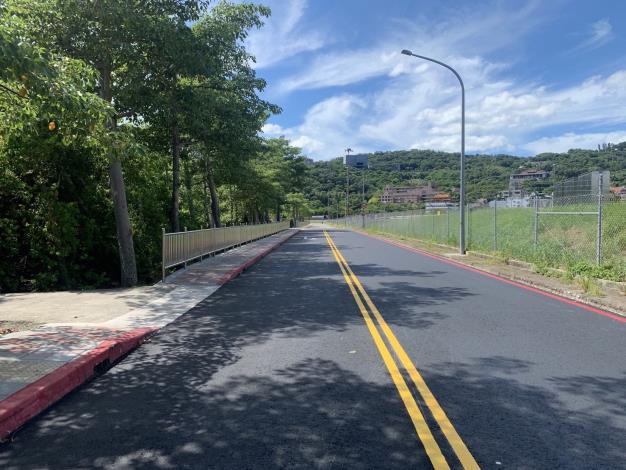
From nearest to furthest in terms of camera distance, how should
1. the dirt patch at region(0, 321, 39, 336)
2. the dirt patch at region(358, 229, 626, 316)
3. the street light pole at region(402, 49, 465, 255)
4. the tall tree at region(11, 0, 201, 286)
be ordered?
1. the dirt patch at region(0, 321, 39, 336)
2. the dirt patch at region(358, 229, 626, 316)
3. the tall tree at region(11, 0, 201, 286)
4. the street light pole at region(402, 49, 465, 255)

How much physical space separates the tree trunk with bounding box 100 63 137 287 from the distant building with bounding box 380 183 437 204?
295 feet

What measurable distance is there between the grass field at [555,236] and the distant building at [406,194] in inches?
2564

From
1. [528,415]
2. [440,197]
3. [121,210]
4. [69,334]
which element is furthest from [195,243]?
[440,197]

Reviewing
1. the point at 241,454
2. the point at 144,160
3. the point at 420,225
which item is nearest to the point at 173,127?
the point at 144,160

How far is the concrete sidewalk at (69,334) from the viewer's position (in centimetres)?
462

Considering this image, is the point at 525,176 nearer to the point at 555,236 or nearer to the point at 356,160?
the point at 356,160

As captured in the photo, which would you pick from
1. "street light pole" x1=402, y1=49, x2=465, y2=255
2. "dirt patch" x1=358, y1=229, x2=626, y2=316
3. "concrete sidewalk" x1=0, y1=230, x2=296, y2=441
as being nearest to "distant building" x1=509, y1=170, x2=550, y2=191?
"street light pole" x1=402, y1=49, x2=465, y2=255

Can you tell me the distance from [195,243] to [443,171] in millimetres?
90543

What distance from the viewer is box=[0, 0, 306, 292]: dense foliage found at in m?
8.30

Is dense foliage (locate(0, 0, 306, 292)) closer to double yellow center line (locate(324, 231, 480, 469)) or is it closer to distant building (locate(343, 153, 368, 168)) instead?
double yellow center line (locate(324, 231, 480, 469))

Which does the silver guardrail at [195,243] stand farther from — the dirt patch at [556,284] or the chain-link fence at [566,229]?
the chain-link fence at [566,229]

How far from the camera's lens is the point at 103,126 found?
877 cm

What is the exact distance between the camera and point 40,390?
15.0ft

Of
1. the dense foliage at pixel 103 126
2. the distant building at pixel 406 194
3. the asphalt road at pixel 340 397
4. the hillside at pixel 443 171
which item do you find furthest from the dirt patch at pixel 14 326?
the distant building at pixel 406 194
